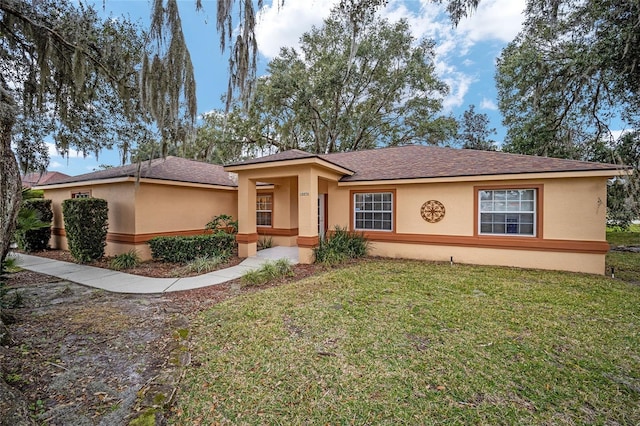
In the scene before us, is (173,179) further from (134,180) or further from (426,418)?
(426,418)

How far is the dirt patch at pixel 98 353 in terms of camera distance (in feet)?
8.04

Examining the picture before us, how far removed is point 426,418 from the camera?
90.1 inches

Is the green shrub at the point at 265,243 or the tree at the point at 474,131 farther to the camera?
the tree at the point at 474,131

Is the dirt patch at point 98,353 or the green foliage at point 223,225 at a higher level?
the green foliage at point 223,225

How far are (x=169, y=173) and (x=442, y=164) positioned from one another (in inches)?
400

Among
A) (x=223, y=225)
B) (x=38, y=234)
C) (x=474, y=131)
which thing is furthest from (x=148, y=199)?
(x=474, y=131)

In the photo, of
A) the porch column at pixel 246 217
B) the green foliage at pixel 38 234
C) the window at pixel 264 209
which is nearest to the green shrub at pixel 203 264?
the porch column at pixel 246 217

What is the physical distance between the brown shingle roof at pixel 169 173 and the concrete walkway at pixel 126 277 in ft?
10.4

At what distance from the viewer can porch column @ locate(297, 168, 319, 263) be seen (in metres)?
8.16

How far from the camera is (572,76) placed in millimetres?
9344

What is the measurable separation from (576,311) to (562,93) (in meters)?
9.87

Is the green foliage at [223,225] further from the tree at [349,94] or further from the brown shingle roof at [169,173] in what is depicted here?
the tree at [349,94]

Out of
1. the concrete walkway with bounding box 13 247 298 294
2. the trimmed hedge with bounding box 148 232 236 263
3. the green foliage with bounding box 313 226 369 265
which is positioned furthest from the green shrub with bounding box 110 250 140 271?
the green foliage with bounding box 313 226 369 265

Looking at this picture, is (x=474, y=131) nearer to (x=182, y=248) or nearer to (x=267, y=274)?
(x=267, y=274)
